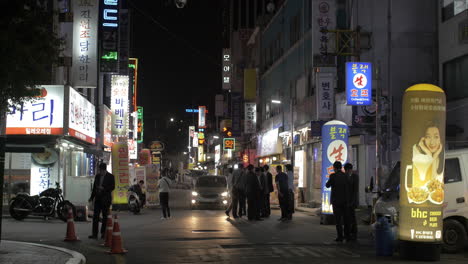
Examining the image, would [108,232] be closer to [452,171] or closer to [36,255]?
[36,255]

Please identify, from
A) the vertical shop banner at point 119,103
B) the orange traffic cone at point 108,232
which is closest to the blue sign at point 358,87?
the orange traffic cone at point 108,232

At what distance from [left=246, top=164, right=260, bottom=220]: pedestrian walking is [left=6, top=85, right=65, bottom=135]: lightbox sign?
7.47 meters

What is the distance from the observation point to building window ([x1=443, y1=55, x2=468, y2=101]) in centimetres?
2673

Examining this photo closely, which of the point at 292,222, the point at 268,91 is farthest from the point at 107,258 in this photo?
the point at 268,91

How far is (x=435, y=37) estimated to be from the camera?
30250mm

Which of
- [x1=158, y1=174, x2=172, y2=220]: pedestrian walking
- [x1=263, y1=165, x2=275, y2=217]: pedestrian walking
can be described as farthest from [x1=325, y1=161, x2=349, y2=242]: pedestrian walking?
[x1=158, y1=174, x2=172, y2=220]: pedestrian walking

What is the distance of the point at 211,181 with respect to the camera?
31875 millimetres

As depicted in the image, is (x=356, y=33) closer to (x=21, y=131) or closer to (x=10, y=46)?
(x=21, y=131)

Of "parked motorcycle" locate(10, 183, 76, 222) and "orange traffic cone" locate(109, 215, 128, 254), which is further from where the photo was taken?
"parked motorcycle" locate(10, 183, 76, 222)

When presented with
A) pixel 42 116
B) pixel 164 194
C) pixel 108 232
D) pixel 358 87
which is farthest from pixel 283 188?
pixel 42 116

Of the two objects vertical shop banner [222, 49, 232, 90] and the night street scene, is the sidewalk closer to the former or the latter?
the night street scene

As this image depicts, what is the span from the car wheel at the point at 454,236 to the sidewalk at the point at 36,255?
23.6 feet

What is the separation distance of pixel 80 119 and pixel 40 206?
689 centimetres

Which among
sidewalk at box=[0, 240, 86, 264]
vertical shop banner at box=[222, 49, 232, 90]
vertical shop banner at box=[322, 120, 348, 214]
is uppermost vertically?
vertical shop banner at box=[222, 49, 232, 90]
